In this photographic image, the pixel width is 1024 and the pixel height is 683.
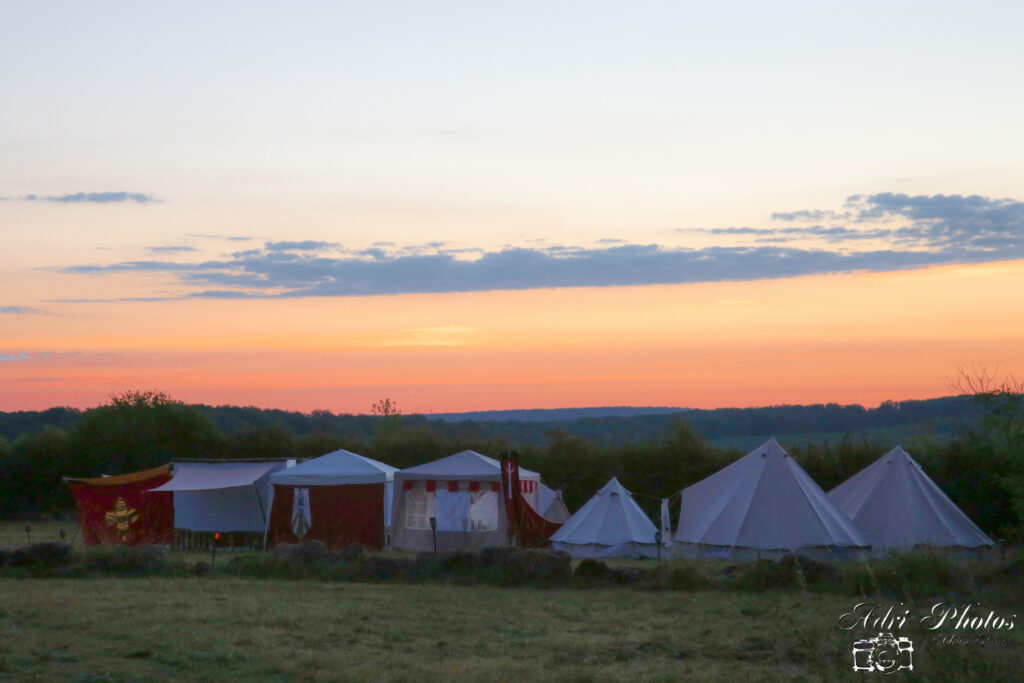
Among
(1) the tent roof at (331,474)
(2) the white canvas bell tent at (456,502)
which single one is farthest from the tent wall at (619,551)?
(1) the tent roof at (331,474)

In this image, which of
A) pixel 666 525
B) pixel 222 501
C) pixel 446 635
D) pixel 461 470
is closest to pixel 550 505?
pixel 461 470

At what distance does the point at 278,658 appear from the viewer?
778cm

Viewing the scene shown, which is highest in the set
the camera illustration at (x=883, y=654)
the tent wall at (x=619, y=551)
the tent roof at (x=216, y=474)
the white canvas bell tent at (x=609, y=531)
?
the tent roof at (x=216, y=474)

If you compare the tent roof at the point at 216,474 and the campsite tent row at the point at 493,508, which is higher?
the tent roof at the point at 216,474

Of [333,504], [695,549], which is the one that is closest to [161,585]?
[333,504]

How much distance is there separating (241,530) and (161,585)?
7810 mm

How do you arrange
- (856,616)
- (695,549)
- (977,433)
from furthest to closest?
(977,433)
(695,549)
(856,616)

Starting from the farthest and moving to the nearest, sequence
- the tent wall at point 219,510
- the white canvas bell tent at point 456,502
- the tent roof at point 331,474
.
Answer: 1. the tent wall at point 219,510
2. the tent roof at point 331,474
3. the white canvas bell tent at point 456,502

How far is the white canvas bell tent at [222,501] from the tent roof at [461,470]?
9.84 ft

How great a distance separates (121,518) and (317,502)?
3916mm

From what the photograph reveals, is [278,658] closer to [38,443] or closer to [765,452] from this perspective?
[765,452]

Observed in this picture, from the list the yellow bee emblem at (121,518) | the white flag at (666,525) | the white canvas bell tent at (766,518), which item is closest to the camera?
the white canvas bell tent at (766,518)

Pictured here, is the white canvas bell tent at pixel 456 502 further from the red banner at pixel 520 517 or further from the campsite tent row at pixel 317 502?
the red banner at pixel 520 517

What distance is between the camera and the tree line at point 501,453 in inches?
799
